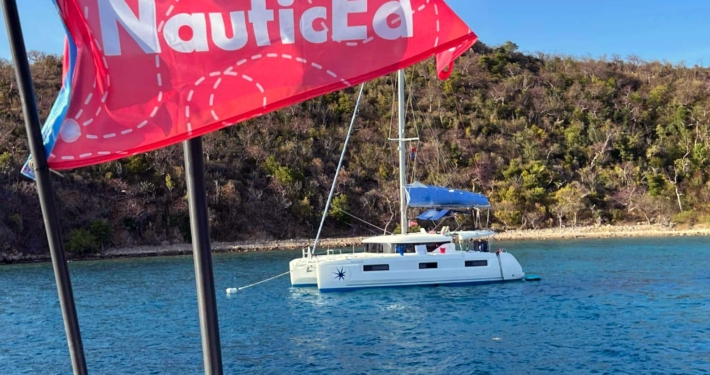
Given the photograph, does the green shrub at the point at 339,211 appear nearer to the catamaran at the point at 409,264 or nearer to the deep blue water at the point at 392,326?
the deep blue water at the point at 392,326

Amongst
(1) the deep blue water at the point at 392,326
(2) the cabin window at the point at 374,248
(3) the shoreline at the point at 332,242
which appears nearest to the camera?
(1) the deep blue water at the point at 392,326

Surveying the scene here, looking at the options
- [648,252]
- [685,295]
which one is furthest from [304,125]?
[685,295]

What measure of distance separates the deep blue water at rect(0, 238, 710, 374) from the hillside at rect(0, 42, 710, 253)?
21564 mm

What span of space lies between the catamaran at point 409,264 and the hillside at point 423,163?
2060cm

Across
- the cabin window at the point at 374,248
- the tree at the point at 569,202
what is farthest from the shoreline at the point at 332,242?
the cabin window at the point at 374,248

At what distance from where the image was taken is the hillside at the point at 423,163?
169 ft

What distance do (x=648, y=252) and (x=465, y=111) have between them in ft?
127

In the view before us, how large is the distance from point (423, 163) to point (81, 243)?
3435 centimetres

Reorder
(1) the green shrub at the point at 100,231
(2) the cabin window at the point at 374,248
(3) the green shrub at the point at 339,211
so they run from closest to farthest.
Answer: (2) the cabin window at the point at 374,248
(1) the green shrub at the point at 100,231
(3) the green shrub at the point at 339,211

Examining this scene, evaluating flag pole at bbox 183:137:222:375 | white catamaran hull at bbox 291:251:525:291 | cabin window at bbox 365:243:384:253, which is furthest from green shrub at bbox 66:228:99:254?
flag pole at bbox 183:137:222:375

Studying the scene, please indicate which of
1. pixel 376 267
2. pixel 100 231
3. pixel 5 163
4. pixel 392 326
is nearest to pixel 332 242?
pixel 100 231

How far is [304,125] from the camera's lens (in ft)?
215

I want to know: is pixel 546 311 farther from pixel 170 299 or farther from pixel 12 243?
pixel 12 243

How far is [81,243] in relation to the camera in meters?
45.4
